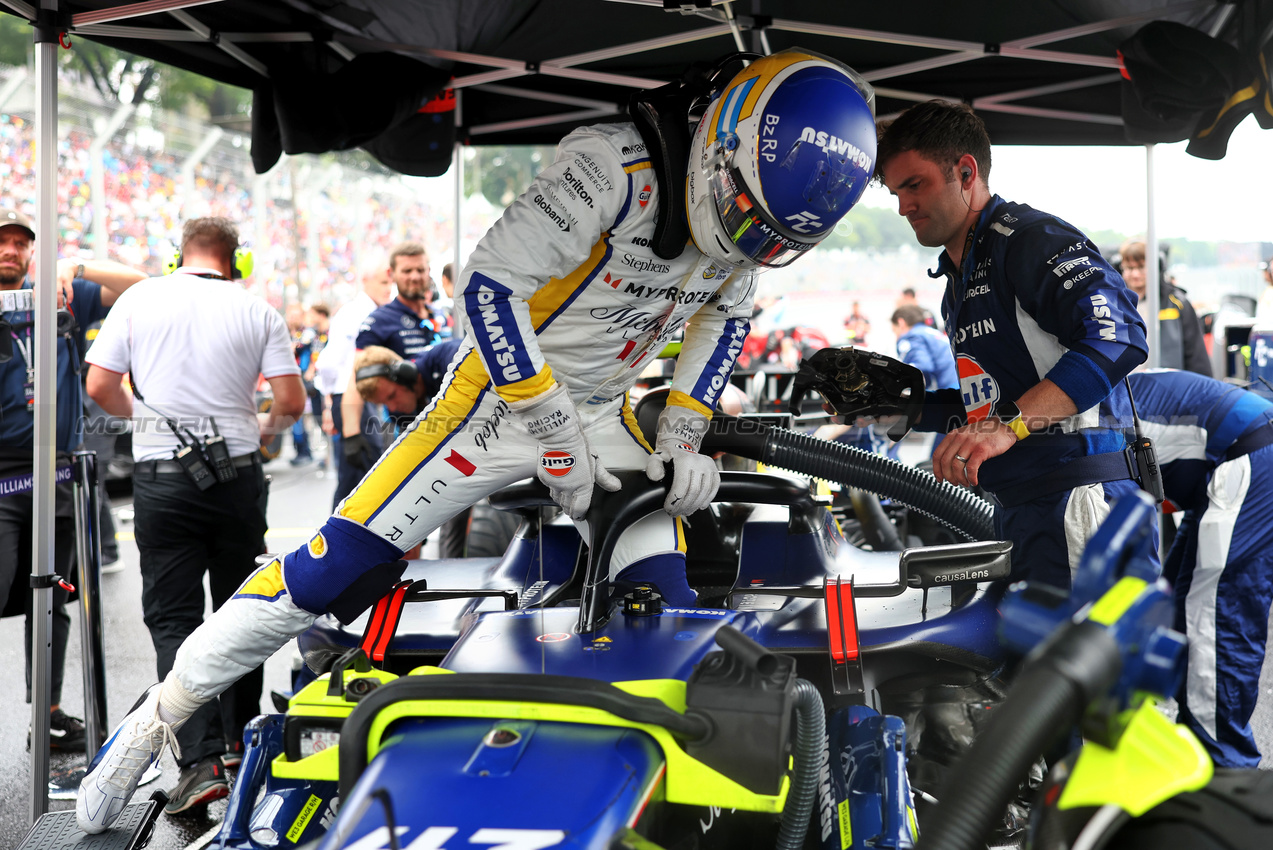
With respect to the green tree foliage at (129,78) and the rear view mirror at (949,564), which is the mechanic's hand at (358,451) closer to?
the rear view mirror at (949,564)

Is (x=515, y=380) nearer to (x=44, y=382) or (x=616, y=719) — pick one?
(x=616, y=719)

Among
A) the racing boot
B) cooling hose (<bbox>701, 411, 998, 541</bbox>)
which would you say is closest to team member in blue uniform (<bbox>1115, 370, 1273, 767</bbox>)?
→ cooling hose (<bbox>701, 411, 998, 541</bbox>)

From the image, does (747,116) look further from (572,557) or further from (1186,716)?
(1186,716)

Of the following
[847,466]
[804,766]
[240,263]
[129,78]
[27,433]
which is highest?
[129,78]

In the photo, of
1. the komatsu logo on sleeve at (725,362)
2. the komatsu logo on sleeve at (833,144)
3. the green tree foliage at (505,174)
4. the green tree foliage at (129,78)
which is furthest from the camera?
the green tree foliage at (505,174)

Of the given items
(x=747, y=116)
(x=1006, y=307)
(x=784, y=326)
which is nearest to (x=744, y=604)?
(x=1006, y=307)

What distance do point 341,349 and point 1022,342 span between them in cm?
511

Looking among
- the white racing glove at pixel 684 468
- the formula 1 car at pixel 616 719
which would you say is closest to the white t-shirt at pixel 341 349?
the formula 1 car at pixel 616 719

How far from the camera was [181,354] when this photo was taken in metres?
3.50

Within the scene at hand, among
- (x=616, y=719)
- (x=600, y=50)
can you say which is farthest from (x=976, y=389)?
(x=600, y=50)

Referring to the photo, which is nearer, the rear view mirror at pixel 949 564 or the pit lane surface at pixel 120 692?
the rear view mirror at pixel 949 564

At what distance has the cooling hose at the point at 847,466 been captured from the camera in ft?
8.55

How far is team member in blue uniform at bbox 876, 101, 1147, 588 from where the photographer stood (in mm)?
2162

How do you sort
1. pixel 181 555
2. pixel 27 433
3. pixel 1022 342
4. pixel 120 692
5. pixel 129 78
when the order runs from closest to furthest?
pixel 1022 342, pixel 181 555, pixel 27 433, pixel 120 692, pixel 129 78
